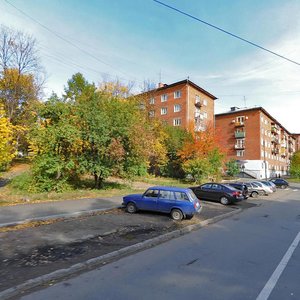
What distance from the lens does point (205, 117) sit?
6125cm

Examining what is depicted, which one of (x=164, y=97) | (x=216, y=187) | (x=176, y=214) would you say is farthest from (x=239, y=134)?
(x=176, y=214)

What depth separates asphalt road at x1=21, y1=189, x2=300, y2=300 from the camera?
16.5ft

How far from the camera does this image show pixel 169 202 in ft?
43.1

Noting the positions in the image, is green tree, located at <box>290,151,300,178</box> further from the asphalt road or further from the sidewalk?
the asphalt road

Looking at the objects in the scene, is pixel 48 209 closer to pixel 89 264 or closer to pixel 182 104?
pixel 89 264

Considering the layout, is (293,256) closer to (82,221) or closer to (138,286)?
(138,286)

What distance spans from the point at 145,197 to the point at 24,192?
28.2 feet

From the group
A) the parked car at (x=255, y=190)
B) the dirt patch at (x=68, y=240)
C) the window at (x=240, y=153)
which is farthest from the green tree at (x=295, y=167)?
the dirt patch at (x=68, y=240)

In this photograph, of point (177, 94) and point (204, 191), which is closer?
point (204, 191)

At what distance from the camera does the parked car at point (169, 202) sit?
1282cm

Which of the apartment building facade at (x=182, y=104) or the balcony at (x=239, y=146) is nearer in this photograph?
the apartment building facade at (x=182, y=104)

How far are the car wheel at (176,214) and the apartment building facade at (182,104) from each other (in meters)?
41.0

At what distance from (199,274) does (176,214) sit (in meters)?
6.84

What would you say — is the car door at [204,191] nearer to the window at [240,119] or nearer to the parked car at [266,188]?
the parked car at [266,188]
